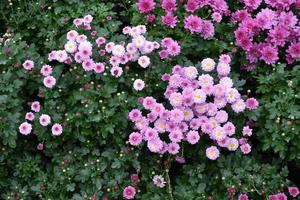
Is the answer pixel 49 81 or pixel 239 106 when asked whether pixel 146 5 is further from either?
pixel 239 106

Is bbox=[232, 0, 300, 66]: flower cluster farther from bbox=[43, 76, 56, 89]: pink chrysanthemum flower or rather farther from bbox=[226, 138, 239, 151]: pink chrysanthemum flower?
bbox=[43, 76, 56, 89]: pink chrysanthemum flower

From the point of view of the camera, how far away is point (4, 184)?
3.77 m

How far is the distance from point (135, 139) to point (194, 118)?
42cm

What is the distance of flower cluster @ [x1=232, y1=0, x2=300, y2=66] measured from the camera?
12.7 ft

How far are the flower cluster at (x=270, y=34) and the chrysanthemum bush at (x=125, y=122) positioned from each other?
3.6 inches

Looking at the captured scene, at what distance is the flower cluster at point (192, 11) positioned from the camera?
4.02m

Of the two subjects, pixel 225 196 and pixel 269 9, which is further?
pixel 269 9

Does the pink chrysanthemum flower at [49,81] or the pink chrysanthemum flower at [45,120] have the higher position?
the pink chrysanthemum flower at [49,81]

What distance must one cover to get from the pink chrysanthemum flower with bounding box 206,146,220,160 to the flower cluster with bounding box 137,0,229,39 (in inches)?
36.6

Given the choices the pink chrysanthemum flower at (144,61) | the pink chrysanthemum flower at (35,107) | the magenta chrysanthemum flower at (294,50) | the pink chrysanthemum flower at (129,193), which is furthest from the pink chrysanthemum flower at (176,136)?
the magenta chrysanthemum flower at (294,50)

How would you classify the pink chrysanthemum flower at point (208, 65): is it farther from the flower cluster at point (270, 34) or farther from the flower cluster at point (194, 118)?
the flower cluster at point (270, 34)

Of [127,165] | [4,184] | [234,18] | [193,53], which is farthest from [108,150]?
[234,18]

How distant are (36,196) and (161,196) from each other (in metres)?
0.91

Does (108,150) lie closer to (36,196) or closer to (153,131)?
(153,131)
